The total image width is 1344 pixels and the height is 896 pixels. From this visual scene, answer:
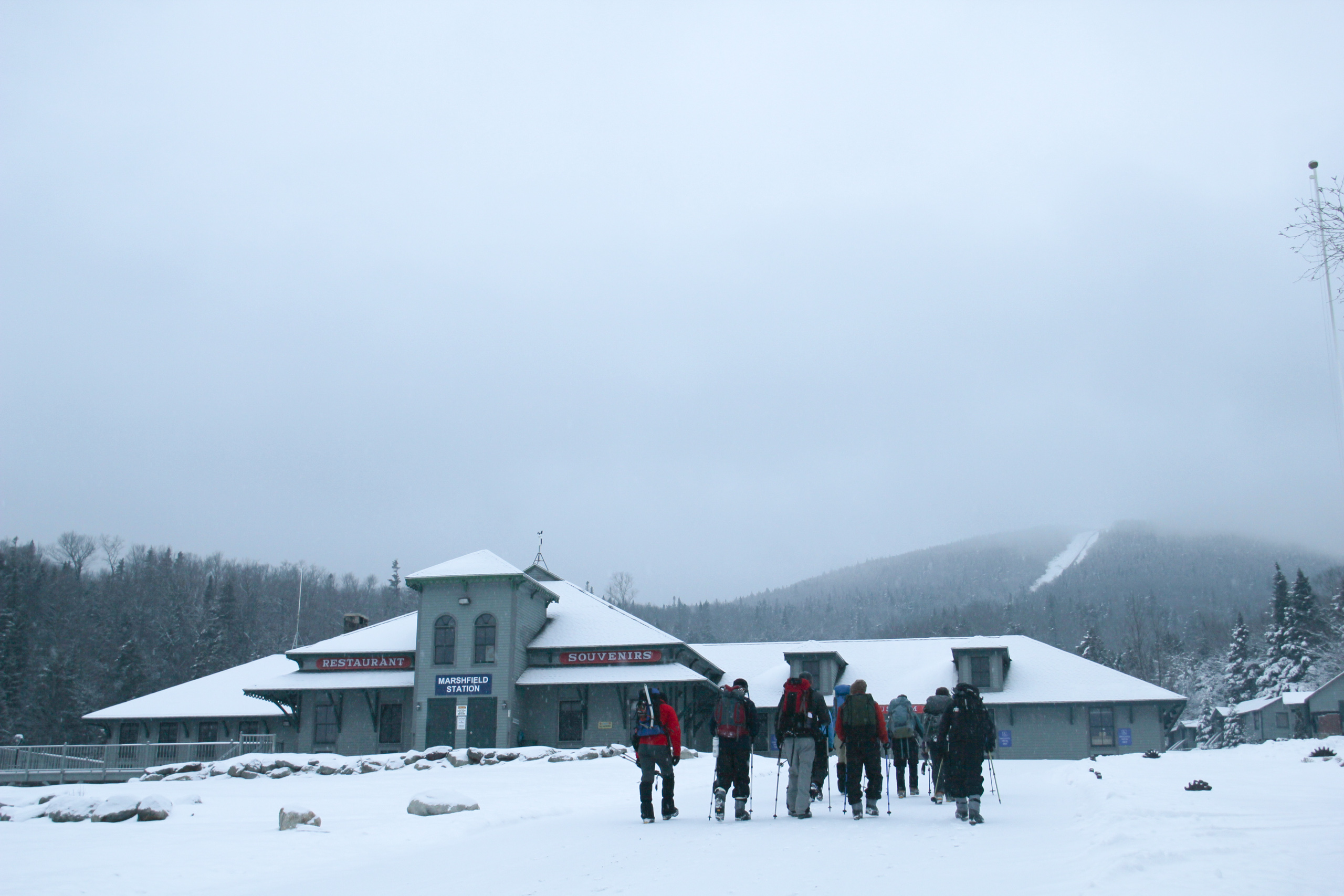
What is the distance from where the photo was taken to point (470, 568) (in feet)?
128

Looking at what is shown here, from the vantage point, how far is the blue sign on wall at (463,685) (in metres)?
37.8

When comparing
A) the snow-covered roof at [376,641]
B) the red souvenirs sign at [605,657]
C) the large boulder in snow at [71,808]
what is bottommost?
the large boulder in snow at [71,808]

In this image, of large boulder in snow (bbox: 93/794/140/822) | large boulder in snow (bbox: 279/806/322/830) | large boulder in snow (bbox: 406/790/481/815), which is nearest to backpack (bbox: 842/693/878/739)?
large boulder in snow (bbox: 406/790/481/815)

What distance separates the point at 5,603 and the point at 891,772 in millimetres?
58847

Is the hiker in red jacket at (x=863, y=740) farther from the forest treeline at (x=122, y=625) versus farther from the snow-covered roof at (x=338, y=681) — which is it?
the forest treeline at (x=122, y=625)

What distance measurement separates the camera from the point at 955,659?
43375 mm

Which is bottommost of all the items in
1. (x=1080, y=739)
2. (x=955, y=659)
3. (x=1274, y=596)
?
(x=1080, y=739)

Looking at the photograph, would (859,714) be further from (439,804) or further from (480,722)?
(480,722)

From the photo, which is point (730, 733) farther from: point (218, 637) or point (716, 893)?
point (218, 637)

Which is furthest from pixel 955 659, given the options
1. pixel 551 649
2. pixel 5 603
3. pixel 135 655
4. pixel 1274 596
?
pixel 5 603

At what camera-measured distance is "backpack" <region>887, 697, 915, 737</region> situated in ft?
55.5

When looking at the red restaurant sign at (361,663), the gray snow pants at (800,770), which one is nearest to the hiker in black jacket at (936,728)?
the gray snow pants at (800,770)

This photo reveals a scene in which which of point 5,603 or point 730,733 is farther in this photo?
point 5,603

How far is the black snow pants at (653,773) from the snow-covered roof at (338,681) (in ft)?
90.5
